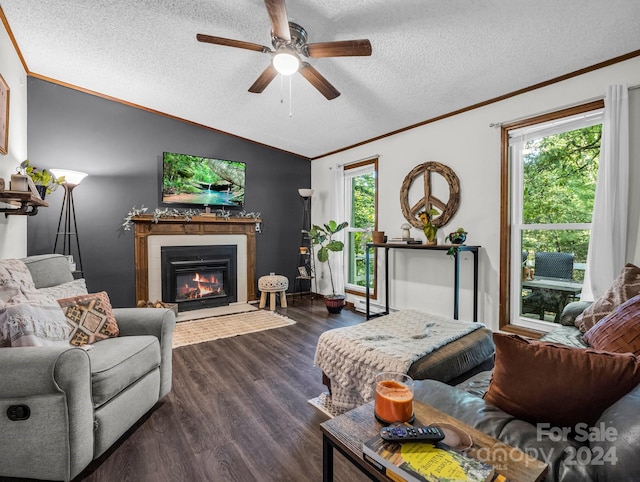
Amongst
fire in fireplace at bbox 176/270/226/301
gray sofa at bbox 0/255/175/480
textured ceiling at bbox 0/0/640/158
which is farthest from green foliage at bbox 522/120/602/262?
fire in fireplace at bbox 176/270/226/301

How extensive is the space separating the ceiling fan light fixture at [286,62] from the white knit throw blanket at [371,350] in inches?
77.3

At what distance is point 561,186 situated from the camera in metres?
2.90

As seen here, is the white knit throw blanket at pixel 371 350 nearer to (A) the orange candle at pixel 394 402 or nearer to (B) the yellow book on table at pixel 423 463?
(A) the orange candle at pixel 394 402

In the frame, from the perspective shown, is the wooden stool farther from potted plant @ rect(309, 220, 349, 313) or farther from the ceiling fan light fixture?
the ceiling fan light fixture

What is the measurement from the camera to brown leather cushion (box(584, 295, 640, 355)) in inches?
52.0

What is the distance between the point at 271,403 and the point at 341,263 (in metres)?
3.06

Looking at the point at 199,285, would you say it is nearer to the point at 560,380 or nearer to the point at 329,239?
the point at 329,239

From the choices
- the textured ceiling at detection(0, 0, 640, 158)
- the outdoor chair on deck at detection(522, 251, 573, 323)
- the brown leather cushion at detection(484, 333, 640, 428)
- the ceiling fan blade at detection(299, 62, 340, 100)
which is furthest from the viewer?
the outdoor chair on deck at detection(522, 251, 573, 323)

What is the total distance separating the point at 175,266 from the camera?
447 cm

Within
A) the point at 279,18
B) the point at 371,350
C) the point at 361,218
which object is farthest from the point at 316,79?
the point at 361,218

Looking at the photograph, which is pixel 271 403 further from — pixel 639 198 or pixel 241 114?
pixel 241 114

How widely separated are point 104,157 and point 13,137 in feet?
3.38

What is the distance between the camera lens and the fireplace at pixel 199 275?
14.6 ft

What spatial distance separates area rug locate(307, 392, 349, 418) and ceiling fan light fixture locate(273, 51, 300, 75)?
94.4 inches
